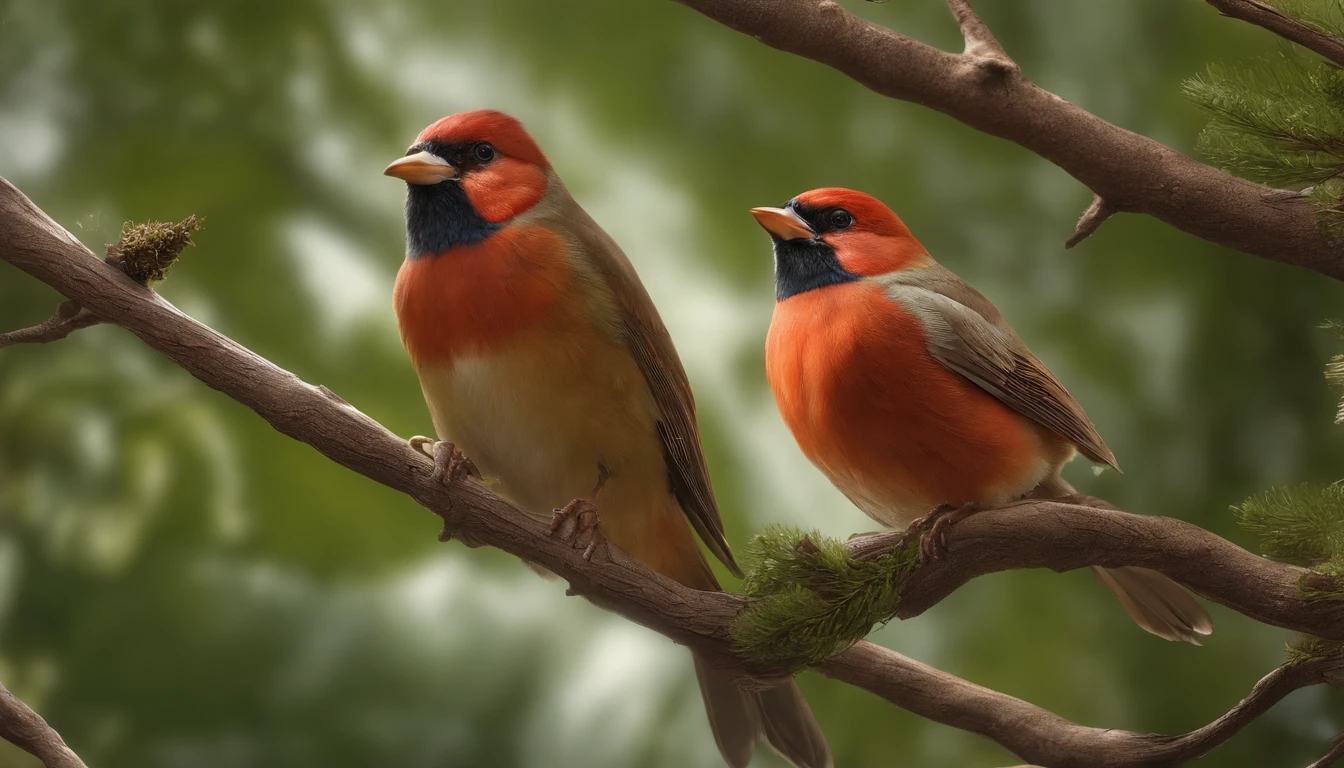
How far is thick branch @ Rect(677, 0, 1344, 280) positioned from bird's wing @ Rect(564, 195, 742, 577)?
0.35 meters

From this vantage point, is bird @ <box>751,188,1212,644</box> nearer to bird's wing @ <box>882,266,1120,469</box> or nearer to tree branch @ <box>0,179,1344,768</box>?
bird's wing @ <box>882,266,1120,469</box>

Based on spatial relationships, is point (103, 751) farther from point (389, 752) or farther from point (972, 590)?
point (972, 590)

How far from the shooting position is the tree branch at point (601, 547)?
140 centimetres

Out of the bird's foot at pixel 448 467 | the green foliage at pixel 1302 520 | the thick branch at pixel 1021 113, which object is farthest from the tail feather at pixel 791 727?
the thick branch at pixel 1021 113

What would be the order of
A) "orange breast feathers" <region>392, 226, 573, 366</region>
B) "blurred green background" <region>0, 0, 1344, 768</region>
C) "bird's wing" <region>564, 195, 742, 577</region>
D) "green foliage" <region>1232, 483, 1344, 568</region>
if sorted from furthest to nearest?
"blurred green background" <region>0, 0, 1344, 768</region> < "bird's wing" <region>564, 195, 742, 577</region> < "orange breast feathers" <region>392, 226, 573, 366</region> < "green foliage" <region>1232, 483, 1344, 568</region>

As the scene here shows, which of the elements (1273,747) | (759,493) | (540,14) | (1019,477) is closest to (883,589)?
(1019,477)

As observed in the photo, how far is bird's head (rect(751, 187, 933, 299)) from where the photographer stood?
174cm

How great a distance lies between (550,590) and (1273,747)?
1.44m

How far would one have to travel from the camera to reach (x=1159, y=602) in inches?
65.3

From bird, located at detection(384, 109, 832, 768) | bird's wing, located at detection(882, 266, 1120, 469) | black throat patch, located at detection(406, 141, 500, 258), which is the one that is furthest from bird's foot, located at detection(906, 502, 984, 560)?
black throat patch, located at detection(406, 141, 500, 258)

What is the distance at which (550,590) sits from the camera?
99.8 inches

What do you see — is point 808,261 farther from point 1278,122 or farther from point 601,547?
point 1278,122

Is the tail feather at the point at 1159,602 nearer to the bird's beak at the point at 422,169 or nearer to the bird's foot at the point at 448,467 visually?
the bird's foot at the point at 448,467

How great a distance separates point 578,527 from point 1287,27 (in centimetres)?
91
